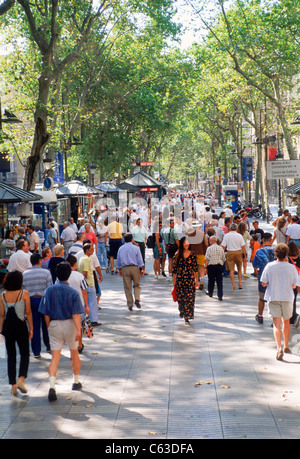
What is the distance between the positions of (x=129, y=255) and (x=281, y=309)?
430cm

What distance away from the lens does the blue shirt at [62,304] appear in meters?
7.34

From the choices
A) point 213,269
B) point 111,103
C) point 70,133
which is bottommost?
point 213,269

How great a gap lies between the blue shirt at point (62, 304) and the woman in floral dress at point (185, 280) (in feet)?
13.2

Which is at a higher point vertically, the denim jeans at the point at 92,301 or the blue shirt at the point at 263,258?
the blue shirt at the point at 263,258

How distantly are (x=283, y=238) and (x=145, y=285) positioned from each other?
3.79 m

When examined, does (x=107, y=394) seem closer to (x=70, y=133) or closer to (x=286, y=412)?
(x=286, y=412)

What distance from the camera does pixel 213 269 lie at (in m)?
13.3

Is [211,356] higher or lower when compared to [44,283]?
lower

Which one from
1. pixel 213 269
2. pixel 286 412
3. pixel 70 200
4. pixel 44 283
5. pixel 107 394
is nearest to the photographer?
pixel 286 412

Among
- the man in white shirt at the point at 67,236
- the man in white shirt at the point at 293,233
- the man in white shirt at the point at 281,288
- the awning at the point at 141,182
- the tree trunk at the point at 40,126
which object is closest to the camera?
the man in white shirt at the point at 281,288

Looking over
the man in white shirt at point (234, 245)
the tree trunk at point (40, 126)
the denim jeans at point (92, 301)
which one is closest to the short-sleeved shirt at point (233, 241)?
the man in white shirt at point (234, 245)

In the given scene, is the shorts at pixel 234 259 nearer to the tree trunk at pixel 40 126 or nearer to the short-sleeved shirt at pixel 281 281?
the short-sleeved shirt at pixel 281 281

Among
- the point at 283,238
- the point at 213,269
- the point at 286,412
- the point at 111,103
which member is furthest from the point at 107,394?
the point at 111,103
